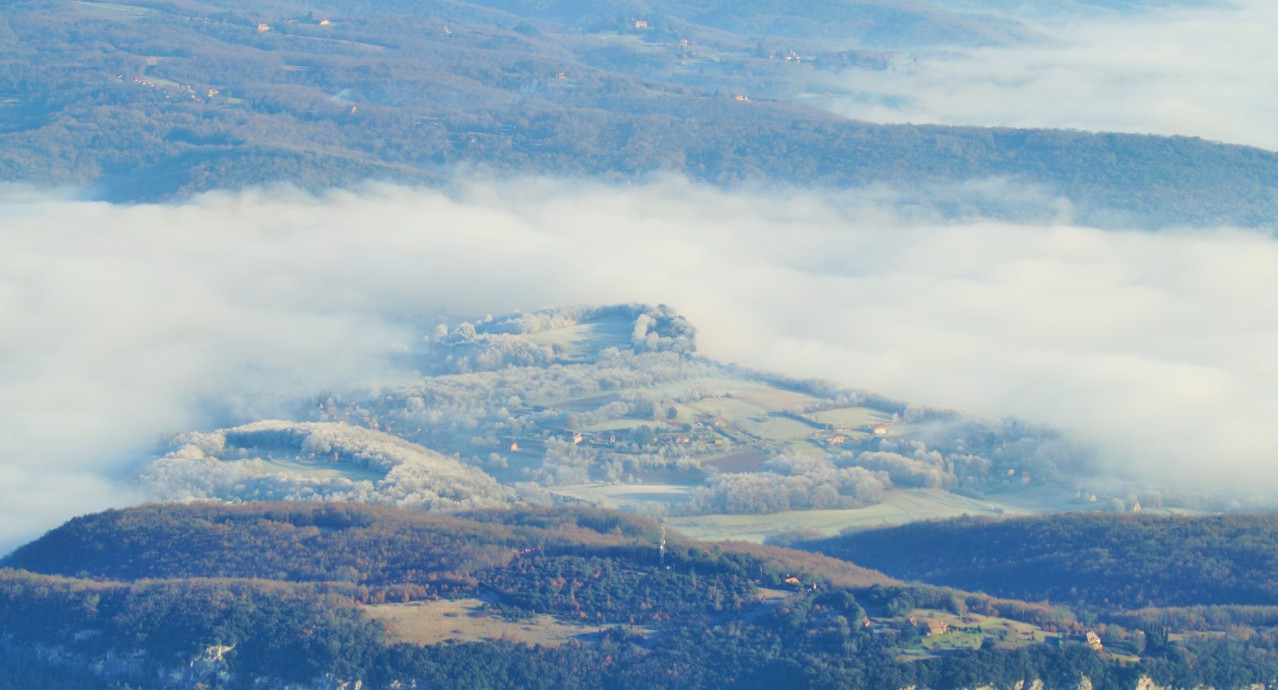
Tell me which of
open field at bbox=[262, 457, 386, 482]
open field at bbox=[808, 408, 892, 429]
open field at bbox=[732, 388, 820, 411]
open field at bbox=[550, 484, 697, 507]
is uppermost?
open field at bbox=[732, 388, 820, 411]

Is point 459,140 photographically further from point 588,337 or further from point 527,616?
point 527,616

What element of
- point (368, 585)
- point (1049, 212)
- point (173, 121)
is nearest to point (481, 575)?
point (368, 585)

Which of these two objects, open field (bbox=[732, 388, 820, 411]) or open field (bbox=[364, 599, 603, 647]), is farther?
open field (bbox=[732, 388, 820, 411])

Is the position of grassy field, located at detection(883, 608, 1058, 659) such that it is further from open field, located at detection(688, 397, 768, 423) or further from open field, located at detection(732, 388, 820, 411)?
open field, located at detection(732, 388, 820, 411)

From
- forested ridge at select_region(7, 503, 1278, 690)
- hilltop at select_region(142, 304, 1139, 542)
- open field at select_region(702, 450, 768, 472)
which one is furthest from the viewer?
open field at select_region(702, 450, 768, 472)

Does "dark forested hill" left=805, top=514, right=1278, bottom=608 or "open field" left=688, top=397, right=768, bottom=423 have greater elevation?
"open field" left=688, top=397, right=768, bottom=423

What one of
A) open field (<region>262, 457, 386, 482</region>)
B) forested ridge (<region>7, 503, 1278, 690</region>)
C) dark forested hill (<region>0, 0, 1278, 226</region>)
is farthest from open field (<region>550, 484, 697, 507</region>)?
dark forested hill (<region>0, 0, 1278, 226</region>)
